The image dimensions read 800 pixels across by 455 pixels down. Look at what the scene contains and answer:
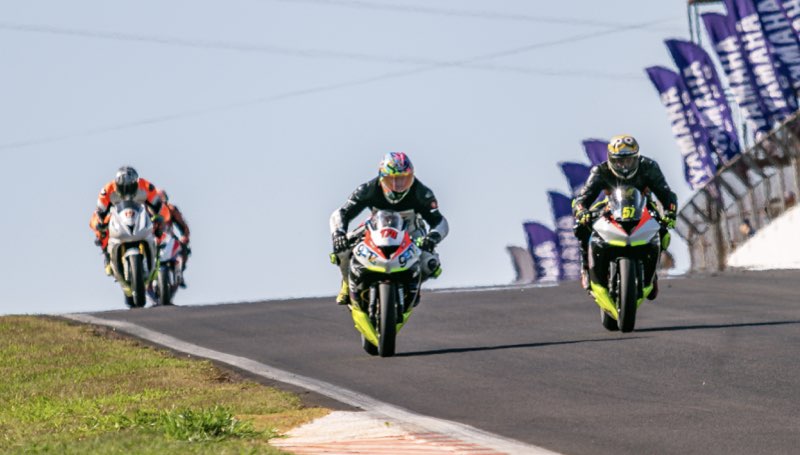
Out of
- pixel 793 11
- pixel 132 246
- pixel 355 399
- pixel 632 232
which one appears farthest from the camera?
pixel 793 11

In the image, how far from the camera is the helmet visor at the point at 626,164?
58.3ft

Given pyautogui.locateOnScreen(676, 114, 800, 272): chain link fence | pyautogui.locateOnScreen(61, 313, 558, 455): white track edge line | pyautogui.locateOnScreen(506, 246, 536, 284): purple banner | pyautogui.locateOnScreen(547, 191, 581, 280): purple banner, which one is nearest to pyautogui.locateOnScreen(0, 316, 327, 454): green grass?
pyautogui.locateOnScreen(61, 313, 558, 455): white track edge line

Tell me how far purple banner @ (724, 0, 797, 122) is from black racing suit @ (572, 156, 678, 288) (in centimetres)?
3222

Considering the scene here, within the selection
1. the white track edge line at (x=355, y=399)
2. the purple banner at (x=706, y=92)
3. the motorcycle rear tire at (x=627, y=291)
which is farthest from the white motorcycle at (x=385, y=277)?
the purple banner at (x=706, y=92)

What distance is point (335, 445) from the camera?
33.4 ft

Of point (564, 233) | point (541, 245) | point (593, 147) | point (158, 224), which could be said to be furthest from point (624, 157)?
point (541, 245)

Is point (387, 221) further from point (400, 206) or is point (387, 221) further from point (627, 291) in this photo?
point (627, 291)

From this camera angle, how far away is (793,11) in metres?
49.1

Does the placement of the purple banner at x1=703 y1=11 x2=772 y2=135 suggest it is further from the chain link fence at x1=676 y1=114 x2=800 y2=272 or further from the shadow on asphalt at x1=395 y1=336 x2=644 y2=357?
the shadow on asphalt at x1=395 y1=336 x2=644 y2=357

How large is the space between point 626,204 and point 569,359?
106 inches

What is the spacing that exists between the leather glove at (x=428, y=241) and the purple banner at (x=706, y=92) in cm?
3774

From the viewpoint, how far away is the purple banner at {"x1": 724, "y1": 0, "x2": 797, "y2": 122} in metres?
49.3

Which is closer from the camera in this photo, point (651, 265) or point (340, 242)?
point (340, 242)

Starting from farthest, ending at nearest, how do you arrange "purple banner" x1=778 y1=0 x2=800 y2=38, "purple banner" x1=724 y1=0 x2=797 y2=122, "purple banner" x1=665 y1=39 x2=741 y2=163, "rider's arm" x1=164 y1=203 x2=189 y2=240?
"purple banner" x1=665 y1=39 x2=741 y2=163, "purple banner" x1=724 y1=0 x2=797 y2=122, "purple banner" x1=778 y1=0 x2=800 y2=38, "rider's arm" x1=164 y1=203 x2=189 y2=240
